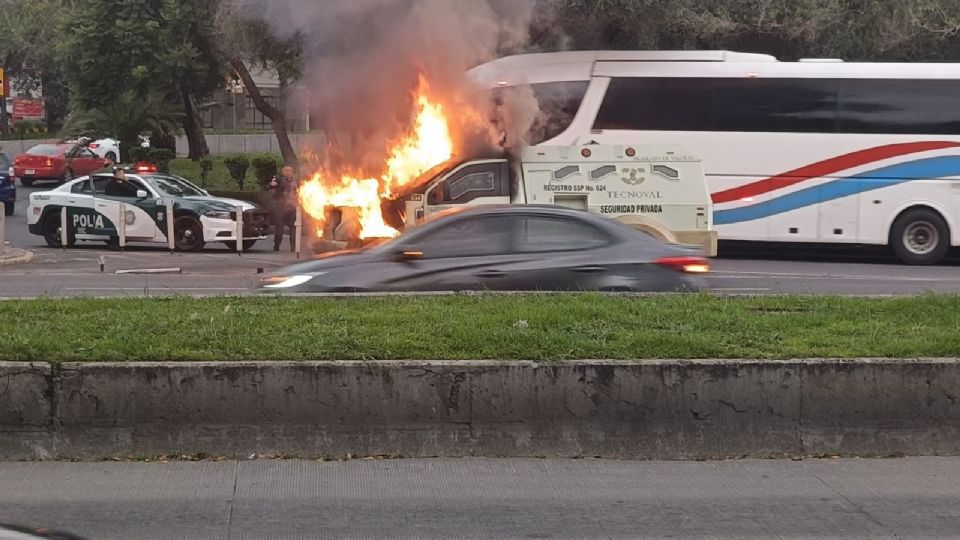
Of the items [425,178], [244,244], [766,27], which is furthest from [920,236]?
[244,244]

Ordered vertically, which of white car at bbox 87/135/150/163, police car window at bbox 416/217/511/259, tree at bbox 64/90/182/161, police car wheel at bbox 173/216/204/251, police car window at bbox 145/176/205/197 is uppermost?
tree at bbox 64/90/182/161

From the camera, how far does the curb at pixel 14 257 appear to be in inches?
728

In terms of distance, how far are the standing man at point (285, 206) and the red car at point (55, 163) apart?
62.3ft

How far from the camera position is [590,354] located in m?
7.45

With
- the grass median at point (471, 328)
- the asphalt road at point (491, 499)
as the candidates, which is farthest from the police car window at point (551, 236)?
the asphalt road at point (491, 499)

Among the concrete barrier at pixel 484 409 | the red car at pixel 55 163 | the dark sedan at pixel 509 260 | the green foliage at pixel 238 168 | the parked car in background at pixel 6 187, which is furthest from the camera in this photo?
the red car at pixel 55 163

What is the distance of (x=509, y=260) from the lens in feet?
35.4

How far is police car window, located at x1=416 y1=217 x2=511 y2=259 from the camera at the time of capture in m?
→ 10.7

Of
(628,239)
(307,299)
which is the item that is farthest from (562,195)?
(307,299)

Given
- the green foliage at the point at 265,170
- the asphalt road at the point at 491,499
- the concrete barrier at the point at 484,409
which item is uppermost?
the green foliage at the point at 265,170

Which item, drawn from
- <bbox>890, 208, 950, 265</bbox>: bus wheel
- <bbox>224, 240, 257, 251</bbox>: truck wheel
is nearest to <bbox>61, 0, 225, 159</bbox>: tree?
<bbox>224, 240, 257, 251</bbox>: truck wheel

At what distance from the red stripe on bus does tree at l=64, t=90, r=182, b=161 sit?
25320 mm

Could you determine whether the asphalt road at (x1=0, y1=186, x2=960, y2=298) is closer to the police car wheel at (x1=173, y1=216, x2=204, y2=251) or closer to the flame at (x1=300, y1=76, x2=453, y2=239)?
the police car wheel at (x1=173, y1=216, x2=204, y2=251)

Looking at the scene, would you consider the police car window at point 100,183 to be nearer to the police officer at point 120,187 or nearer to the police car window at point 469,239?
the police officer at point 120,187
